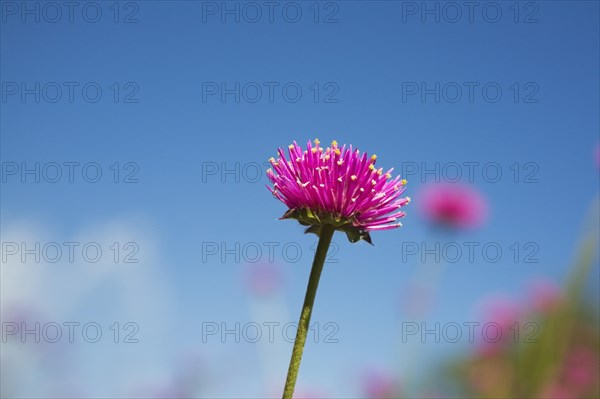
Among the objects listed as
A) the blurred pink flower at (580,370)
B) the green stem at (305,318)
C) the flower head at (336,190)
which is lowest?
the blurred pink flower at (580,370)

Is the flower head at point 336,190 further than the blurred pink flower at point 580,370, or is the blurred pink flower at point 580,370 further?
the blurred pink flower at point 580,370

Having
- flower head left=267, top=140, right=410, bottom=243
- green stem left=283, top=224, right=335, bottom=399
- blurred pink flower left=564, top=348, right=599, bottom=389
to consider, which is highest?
flower head left=267, top=140, right=410, bottom=243

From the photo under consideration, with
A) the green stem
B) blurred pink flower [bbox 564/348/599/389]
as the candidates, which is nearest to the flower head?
the green stem

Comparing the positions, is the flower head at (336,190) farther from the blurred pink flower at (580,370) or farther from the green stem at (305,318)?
the blurred pink flower at (580,370)

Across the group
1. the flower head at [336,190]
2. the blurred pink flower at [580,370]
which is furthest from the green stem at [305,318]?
the blurred pink flower at [580,370]

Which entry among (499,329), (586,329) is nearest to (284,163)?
(499,329)

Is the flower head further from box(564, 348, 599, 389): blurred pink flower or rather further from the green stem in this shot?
box(564, 348, 599, 389): blurred pink flower

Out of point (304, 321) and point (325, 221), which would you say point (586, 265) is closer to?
point (325, 221)
